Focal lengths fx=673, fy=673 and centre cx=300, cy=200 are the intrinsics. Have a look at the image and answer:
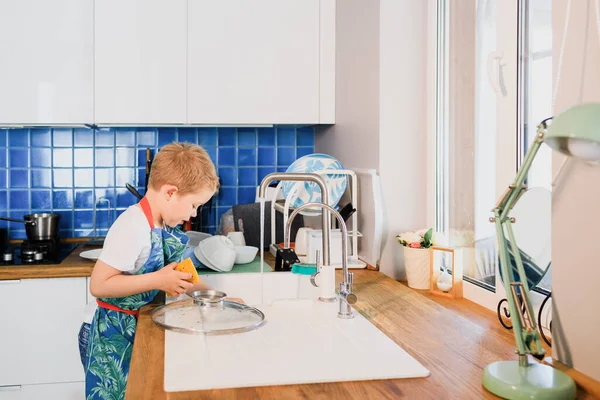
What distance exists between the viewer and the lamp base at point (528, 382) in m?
1.07

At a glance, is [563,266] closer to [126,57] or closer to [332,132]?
[332,132]

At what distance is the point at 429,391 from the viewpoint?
1148mm

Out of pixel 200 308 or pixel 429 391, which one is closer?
pixel 429 391

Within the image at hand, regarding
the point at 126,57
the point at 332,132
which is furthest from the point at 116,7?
the point at 332,132

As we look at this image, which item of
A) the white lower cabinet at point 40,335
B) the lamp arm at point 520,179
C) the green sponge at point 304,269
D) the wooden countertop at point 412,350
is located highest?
the lamp arm at point 520,179

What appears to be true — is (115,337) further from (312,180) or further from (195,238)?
(195,238)

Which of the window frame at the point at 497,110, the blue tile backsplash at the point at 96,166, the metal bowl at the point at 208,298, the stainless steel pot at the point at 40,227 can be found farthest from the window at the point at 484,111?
the stainless steel pot at the point at 40,227

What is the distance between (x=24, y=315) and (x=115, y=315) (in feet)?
2.90

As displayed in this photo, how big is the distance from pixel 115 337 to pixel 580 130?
1.32 metres

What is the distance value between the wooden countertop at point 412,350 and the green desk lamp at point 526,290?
0.15 ft

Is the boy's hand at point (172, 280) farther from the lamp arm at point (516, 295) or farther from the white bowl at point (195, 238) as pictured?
the white bowl at point (195, 238)

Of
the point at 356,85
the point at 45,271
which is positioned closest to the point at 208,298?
the point at 45,271

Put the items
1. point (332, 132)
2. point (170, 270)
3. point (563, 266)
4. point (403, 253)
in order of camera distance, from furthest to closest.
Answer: point (332, 132) < point (403, 253) < point (170, 270) < point (563, 266)

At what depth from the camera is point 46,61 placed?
2.68m
